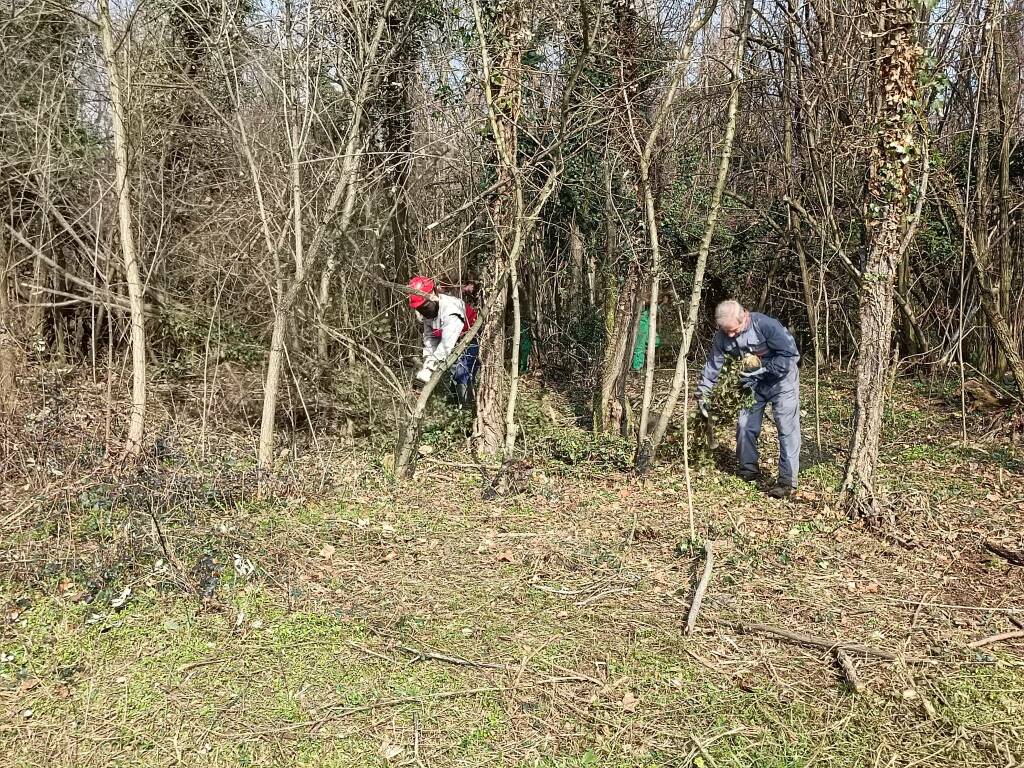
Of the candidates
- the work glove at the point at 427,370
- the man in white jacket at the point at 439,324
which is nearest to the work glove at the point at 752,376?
the man in white jacket at the point at 439,324

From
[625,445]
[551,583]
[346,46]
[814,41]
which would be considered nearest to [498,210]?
[346,46]

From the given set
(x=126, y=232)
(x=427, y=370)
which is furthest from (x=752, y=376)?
(x=126, y=232)

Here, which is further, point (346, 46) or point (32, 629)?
point (346, 46)

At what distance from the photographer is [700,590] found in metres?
4.41

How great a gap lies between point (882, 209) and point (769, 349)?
1.47 metres

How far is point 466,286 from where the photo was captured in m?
7.94

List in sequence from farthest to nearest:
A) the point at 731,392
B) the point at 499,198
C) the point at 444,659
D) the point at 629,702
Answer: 1. the point at 499,198
2. the point at 731,392
3. the point at 444,659
4. the point at 629,702

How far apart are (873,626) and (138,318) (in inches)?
207

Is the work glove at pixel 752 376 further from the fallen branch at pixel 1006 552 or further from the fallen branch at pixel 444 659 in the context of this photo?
the fallen branch at pixel 444 659

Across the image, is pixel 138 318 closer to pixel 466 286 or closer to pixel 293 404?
pixel 293 404

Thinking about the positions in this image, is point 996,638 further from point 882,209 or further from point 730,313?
point 730,313

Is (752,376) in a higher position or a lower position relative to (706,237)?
lower

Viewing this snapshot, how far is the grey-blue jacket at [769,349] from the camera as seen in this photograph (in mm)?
6344

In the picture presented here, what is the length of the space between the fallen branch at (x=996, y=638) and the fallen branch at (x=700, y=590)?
1.26 meters
